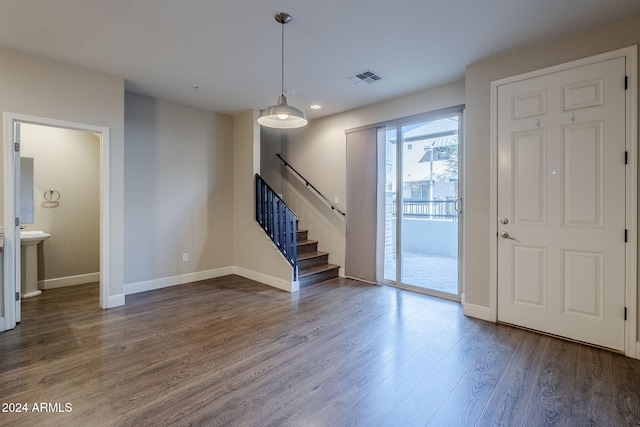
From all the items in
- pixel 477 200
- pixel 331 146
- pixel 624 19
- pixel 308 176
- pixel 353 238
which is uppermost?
pixel 624 19

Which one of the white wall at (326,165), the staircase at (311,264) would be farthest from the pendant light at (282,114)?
the staircase at (311,264)

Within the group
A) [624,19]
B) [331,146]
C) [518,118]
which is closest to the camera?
[624,19]

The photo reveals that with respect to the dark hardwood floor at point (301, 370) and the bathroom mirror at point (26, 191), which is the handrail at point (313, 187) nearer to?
the dark hardwood floor at point (301, 370)

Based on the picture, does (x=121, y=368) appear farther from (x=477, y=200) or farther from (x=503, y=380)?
(x=477, y=200)

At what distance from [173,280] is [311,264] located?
7.20ft

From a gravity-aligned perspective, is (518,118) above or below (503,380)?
above

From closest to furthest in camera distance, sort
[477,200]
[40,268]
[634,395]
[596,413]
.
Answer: [596,413], [634,395], [477,200], [40,268]

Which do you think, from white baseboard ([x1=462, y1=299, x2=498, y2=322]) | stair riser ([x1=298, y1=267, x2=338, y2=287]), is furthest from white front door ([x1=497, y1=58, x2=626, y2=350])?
stair riser ([x1=298, y1=267, x2=338, y2=287])

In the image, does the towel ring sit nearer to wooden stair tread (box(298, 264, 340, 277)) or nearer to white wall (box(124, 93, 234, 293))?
white wall (box(124, 93, 234, 293))

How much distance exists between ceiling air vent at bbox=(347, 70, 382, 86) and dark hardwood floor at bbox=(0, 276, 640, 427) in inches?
112

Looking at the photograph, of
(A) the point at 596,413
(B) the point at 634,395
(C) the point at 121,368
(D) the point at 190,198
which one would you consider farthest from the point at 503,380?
(D) the point at 190,198

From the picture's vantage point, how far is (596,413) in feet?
6.01

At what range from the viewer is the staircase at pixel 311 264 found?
470cm

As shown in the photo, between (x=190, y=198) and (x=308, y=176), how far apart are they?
2.09m
